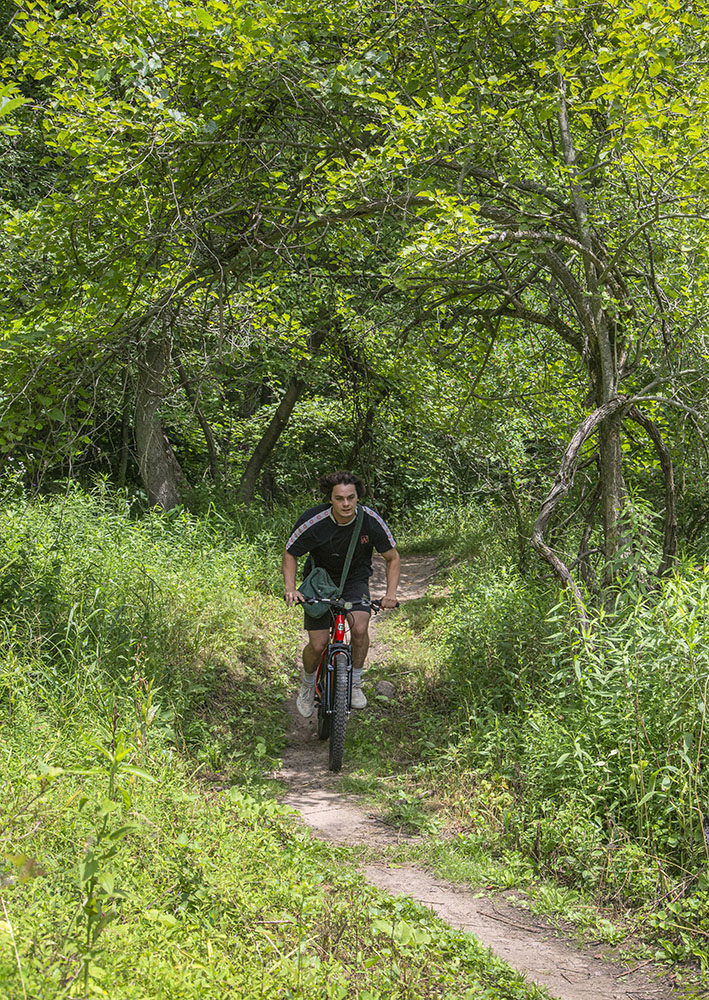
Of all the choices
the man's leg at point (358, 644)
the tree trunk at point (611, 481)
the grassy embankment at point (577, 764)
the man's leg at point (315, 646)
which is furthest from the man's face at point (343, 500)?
the tree trunk at point (611, 481)

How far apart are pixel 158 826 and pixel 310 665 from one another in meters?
2.64

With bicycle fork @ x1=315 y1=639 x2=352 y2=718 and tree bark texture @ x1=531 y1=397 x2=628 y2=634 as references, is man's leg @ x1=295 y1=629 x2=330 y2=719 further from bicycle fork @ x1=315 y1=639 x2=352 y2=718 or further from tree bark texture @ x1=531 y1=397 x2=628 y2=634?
tree bark texture @ x1=531 y1=397 x2=628 y2=634

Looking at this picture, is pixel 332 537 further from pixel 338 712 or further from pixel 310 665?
pixel 338 712

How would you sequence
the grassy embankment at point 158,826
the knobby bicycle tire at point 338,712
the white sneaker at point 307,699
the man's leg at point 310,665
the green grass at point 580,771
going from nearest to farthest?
the grassy embankment at point 158,826 < the green grass at point 580,771 < the knobby bicycle tire at point 338,712 < the man's leg at point 310,665 < the white sneaker at point 307,699

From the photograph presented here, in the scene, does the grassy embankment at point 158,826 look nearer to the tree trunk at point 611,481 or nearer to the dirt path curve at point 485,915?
the dirt path curve at point 485,915

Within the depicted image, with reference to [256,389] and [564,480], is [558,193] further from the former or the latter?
[256,389]

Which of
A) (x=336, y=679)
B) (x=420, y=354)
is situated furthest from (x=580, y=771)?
(x=420, y=354)

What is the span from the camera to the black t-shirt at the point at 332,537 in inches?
251

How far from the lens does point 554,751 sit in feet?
16.7

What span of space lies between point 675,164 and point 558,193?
32.9 inches

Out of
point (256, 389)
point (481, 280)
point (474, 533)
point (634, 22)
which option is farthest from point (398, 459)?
point (634, 22)

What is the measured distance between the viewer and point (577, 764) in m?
4.84

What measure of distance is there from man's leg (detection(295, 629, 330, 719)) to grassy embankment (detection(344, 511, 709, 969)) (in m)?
0.48

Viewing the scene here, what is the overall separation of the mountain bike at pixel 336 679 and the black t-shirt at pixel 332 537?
1.20 feet
